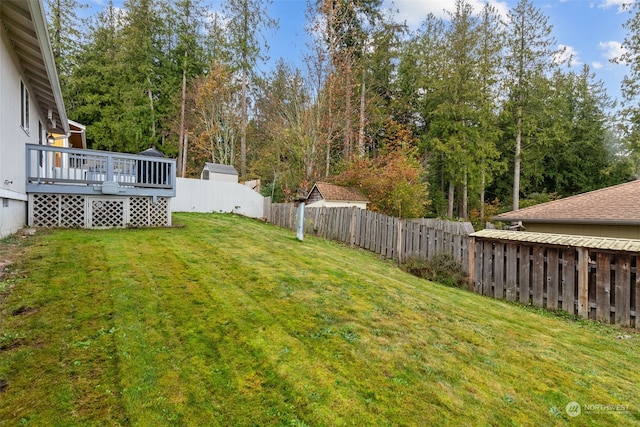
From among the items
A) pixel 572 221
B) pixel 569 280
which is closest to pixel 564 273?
pixel 569 280

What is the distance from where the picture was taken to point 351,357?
10.1 feet

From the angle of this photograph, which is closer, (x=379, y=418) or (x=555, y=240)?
(x=379, y=418)

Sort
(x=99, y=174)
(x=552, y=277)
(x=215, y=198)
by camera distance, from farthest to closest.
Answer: (x=215, y=198), (x=99, y=174), (x=552, y=277)

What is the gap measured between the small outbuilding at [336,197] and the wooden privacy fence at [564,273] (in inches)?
338

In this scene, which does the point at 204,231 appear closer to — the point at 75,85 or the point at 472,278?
the point at 472,278

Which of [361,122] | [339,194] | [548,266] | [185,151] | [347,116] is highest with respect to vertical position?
[347,116]

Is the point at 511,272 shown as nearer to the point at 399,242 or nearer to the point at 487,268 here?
the point at 487,268

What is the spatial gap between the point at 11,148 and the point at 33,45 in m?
2.13

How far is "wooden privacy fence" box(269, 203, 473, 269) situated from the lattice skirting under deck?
620 centimetres

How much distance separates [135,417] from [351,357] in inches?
69.4

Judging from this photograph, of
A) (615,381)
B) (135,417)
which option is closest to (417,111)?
(615,381)

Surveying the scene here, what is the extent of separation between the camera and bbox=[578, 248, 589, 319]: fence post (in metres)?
6.63

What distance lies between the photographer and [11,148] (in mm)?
6238


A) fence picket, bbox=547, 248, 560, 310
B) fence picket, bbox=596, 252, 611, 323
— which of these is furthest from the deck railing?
fence picket, bbox=596, 252, 611, 323
